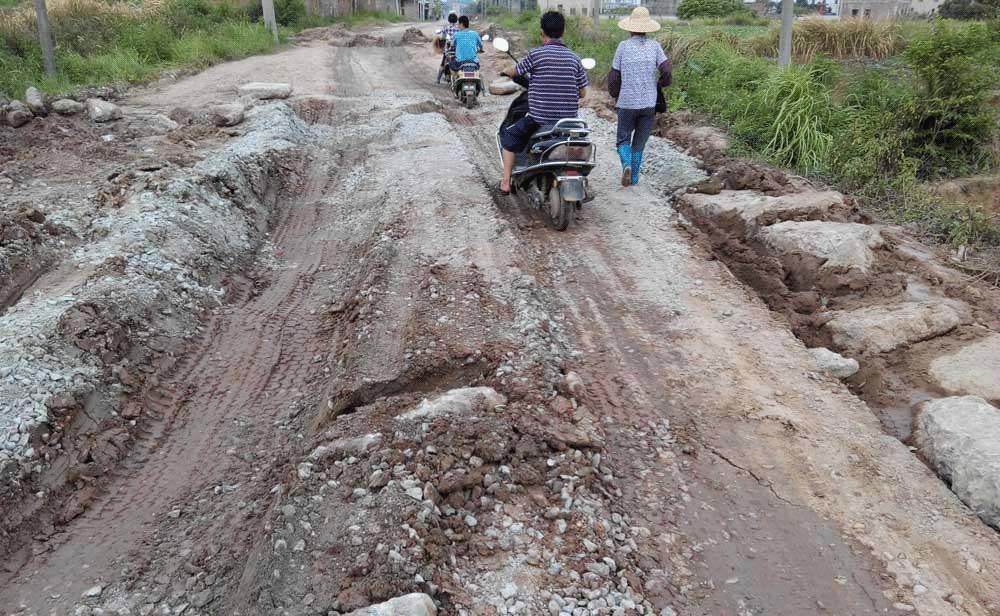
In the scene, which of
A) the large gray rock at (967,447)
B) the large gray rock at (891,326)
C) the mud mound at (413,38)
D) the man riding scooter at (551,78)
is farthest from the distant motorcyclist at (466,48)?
the mud mound at (413,38)

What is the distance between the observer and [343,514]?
2.83m

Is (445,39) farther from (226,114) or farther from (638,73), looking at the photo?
(638,73)

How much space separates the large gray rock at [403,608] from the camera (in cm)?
229

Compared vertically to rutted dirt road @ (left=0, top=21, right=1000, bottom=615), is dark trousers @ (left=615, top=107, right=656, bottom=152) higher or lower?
higher

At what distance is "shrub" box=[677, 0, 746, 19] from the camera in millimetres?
30094

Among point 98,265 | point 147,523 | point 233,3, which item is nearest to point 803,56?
point 98,265

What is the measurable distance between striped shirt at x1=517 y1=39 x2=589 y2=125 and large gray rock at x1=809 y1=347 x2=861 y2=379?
3311mm

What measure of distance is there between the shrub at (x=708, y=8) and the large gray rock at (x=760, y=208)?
27.1m

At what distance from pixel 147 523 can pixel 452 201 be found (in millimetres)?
4138

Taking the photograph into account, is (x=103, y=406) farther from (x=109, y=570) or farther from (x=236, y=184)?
(x=236, y=184)

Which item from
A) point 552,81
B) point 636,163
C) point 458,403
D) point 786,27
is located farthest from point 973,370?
point 786,27

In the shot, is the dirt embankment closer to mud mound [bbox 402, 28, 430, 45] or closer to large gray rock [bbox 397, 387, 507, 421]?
large gray rock [bbox 397, 387, 507, 421]

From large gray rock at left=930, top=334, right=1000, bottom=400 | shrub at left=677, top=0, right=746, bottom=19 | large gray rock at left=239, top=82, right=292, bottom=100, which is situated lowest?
large gray rock at left=930, top=334, right=1000, bottom=400

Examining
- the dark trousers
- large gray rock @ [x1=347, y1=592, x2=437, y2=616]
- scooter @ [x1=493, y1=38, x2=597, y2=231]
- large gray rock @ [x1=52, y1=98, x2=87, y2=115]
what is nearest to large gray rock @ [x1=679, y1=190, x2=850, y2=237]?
the dark trousers
